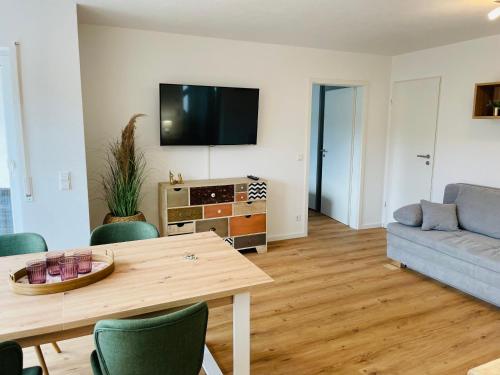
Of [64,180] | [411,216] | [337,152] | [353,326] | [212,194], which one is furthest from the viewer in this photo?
[337,152]

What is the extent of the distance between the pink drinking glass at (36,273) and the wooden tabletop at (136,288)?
0.10 meters

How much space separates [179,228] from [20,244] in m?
1.96

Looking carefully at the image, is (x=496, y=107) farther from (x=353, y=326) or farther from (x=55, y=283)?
(x=55, y=283)

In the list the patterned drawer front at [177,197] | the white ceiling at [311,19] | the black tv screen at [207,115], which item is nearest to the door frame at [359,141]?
the white ceiling at [311,19]

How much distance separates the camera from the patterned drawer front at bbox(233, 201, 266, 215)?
4434mm

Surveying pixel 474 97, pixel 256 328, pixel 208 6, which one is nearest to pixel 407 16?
pixel 474 97

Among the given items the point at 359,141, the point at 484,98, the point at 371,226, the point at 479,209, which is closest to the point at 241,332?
the point at 479,209

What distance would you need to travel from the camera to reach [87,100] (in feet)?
12.9

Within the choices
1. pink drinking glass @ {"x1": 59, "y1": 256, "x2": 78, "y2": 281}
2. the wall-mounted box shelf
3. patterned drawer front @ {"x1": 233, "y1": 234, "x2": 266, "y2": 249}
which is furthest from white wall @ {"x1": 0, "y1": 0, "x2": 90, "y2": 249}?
the wall-mounted box shelf

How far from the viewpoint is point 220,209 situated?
434 centimetres

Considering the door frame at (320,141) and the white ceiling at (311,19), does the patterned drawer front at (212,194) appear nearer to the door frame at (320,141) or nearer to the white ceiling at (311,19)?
the white ceiling at (311,19)

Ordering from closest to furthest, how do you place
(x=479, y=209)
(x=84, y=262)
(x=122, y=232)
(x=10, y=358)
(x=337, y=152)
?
1. (x=10, y=358)
2. (x=84, y=262)
3. (x=122, y=232)
4. (x=479, y=209)
5. (x=337, y=152)

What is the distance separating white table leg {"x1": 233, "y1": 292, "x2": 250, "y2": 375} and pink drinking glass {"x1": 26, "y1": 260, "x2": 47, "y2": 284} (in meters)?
0.93

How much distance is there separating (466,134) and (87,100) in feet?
14.1
